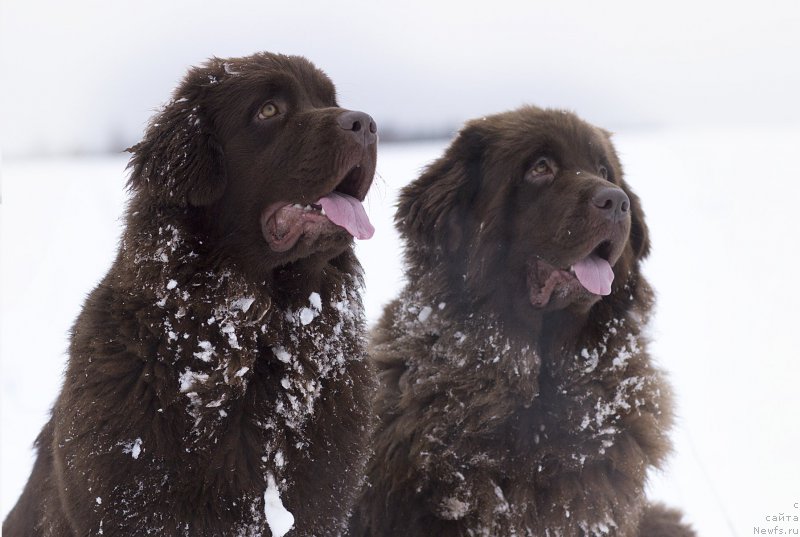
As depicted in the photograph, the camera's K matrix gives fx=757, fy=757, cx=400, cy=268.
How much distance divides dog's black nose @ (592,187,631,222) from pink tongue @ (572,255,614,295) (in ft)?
0.86

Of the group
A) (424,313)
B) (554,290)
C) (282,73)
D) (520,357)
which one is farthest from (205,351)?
(554,290)

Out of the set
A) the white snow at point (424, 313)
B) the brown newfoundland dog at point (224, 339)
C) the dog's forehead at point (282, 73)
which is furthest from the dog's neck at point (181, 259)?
the white snow at point (424, 313)

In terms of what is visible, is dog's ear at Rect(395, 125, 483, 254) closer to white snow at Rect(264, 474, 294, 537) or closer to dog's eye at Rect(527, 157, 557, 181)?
dog's eye at Rect(527, 157, 557, 181)

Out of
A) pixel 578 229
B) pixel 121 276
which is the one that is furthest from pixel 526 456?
pixel 121 276

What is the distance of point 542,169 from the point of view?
3.82 meters

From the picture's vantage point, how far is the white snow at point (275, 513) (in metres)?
2.81

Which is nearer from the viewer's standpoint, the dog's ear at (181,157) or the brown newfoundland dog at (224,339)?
the brown newfoundland dog at (224,339)

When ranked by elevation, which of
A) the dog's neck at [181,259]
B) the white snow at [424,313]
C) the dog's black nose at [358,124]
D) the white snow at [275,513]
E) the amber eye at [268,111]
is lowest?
the white snow at [275,513]

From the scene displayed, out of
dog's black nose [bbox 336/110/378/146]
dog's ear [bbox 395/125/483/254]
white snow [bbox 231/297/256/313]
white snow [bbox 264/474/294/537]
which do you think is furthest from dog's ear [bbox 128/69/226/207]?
dog's ear [bbox 395/125/483/254]

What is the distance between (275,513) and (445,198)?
1.83m

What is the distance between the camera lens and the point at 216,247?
118 inches

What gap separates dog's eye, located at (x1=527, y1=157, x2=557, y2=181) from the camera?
3.80 m

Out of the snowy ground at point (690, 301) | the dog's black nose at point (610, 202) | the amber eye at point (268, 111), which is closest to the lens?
the amber eye at point (268, 111)

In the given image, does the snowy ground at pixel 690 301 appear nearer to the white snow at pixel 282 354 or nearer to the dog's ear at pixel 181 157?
the dog's ear at pixel 181 157
